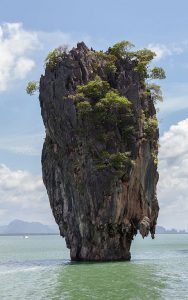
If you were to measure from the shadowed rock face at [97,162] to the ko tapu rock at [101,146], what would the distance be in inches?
3.2

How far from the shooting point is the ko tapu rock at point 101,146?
139ft

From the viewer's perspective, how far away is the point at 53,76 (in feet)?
151

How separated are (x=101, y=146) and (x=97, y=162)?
1.57 metres

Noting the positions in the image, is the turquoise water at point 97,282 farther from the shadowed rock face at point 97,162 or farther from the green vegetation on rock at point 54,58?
the green vegetation on rock at point 54,58

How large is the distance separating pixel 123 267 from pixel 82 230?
706 centimetres

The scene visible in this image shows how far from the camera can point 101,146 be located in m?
43.3

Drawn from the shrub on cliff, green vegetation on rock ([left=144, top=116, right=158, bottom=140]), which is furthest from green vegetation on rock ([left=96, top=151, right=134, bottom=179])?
the shrub on cliff

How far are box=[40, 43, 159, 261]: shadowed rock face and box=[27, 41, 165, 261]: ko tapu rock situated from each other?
3.2 inches

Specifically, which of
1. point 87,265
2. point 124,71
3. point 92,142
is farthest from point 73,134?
point 87,265

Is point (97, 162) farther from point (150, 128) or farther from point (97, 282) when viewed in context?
point (97, 282)

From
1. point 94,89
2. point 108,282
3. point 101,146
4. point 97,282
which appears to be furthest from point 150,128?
point 97,282

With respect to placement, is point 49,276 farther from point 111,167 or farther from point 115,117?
point 115,117

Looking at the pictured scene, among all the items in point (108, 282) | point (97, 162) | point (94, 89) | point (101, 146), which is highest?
point (94, 89)

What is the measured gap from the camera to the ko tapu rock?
4234 cm
